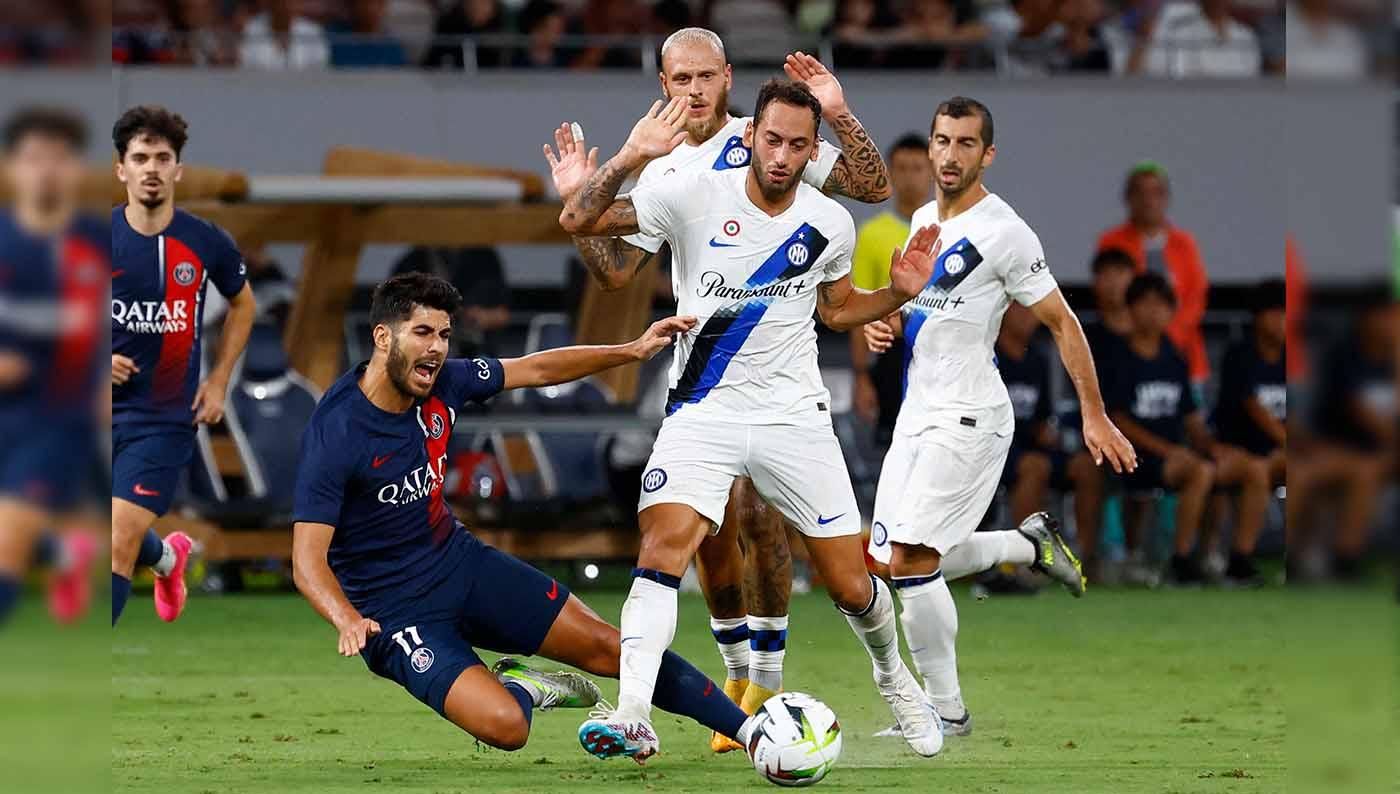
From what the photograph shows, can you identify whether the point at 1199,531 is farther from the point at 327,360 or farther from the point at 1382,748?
the point at 1382,748

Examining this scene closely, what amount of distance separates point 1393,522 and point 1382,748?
1.38 ft

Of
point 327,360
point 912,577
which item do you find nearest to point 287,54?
point 327,360

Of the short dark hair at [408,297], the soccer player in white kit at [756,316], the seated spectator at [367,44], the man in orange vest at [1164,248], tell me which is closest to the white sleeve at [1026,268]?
the soccer player in white kit at [756,316]

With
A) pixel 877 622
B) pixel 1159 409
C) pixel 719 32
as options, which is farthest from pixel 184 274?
pixel 1159 409

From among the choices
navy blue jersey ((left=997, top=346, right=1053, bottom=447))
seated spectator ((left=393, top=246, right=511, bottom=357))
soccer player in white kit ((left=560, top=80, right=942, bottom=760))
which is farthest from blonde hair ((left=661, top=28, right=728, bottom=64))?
navy blue jersey ((left=997, top=346, right=1053, bottom=447))

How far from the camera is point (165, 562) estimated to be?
29.5 feet

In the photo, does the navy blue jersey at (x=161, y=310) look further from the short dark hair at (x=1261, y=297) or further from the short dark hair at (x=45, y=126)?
the short dark hair at (x=1261, y=297)

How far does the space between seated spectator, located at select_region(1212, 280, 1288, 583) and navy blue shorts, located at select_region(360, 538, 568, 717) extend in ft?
29.5

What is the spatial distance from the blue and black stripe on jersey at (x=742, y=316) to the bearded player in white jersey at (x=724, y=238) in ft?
0.71

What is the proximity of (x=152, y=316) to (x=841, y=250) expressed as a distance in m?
3.60

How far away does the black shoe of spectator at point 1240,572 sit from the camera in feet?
47.3

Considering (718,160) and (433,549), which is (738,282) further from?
(433,549)

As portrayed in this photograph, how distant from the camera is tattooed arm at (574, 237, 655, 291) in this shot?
6.73m

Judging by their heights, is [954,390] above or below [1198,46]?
below
